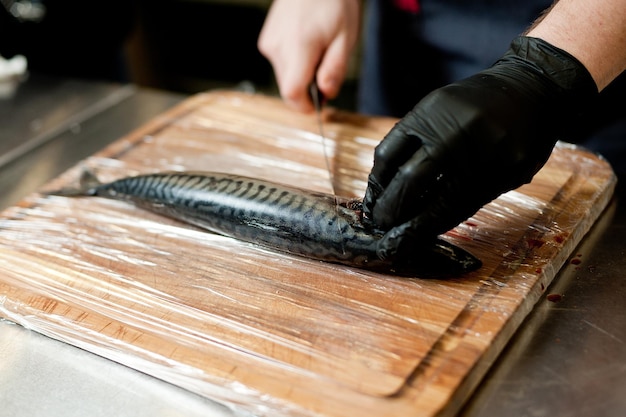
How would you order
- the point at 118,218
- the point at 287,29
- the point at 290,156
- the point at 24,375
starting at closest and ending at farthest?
the point at 24,375
the point at 118,218
the point at 290,156
the point at 287,29

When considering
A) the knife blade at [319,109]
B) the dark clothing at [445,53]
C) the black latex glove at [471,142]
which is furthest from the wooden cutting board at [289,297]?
the dark clothing at [445,53]

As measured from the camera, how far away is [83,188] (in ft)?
6.31

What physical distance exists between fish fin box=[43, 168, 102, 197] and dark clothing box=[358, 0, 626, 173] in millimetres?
1082

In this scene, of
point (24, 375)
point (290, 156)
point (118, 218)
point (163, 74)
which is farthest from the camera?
point (163, 74)

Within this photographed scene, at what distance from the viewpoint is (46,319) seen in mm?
1442

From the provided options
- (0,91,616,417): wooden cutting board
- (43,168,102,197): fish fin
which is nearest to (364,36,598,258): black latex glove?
(0,91,616,417): wooden cutting board

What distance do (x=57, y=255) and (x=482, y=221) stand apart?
106 centimetres

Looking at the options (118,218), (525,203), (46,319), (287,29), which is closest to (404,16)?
(287,29)

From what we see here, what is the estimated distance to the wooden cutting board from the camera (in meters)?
1.22

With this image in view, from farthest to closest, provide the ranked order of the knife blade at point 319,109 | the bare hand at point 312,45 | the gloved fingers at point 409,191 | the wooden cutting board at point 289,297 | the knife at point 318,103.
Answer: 1. the bare hand at point 312,45
2. the knife at point 318,103
3. the knife blade at point 319,109
4. the gloved fingers at point 409,191
5. the wooden cutting board at point 289,297

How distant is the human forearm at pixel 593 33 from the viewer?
143 cm

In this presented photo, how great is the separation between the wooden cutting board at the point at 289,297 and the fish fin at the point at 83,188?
0.03 metres

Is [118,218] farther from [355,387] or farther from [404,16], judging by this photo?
[404,16]

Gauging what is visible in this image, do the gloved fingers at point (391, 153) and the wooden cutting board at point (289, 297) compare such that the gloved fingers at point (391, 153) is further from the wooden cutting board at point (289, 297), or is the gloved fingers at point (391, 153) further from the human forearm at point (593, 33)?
the human forearm at point (593, 33)
